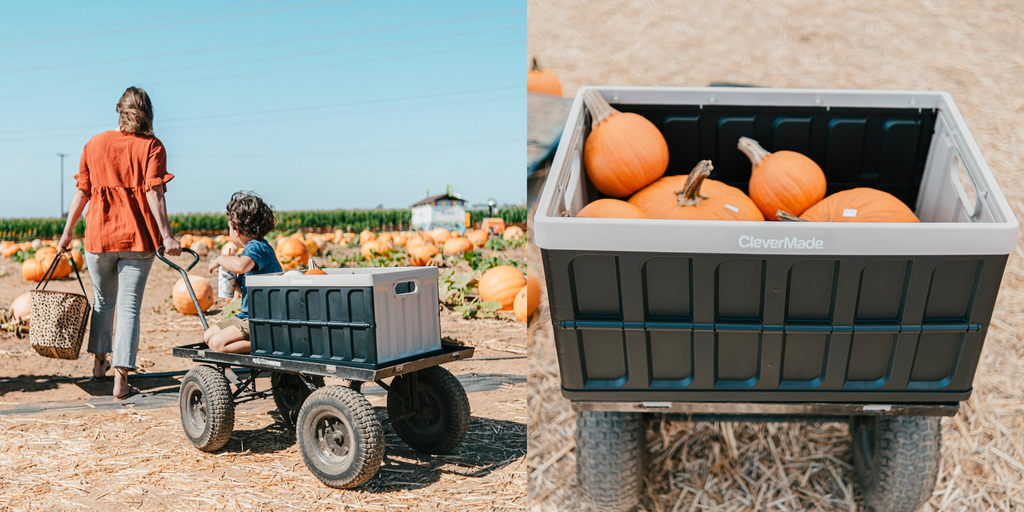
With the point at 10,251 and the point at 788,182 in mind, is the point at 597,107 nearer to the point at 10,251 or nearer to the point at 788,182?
the point at 788,182

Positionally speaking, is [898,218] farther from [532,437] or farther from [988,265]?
[532,437]

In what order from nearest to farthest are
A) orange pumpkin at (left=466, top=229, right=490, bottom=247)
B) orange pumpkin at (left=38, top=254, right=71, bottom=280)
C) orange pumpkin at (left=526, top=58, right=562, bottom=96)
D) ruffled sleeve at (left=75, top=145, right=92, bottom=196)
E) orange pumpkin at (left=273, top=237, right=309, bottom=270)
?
1. ruffled sleeve at (left=75, top=145, right=92, bottom=196)
2. orange pumpkin at (left=526, top=58, right=562, bottom=96)
3. orange pumpkin at (left=273, top=237, right=309, bottom=270)
4. orange pumpkin at (left=38, top=254, right=71, bottom=280)
5. orange pumpkin at (left=466, top=229, right=490, bottom=247)

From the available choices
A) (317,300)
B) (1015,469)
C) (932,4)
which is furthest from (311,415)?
(932,4)

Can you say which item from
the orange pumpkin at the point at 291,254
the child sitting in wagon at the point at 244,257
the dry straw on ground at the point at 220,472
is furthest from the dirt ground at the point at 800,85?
the orange pumpkin at the point at 291,254

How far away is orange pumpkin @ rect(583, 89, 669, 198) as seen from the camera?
1941 millimetres

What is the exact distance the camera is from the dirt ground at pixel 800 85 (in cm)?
255

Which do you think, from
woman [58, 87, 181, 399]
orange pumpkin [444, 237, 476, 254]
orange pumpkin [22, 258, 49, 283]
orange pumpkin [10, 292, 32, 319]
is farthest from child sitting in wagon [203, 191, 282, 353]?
orange pumpkin [22, 258, 49, 283]

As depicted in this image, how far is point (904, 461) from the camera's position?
73.3 inches

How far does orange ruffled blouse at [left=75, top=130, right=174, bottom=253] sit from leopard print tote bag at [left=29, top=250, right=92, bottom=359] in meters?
0.26

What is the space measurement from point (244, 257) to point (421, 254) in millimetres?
4517

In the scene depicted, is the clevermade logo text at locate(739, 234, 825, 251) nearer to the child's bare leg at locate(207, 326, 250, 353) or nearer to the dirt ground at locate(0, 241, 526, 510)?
the dirt ground at locate(0, 241, 526, 510)

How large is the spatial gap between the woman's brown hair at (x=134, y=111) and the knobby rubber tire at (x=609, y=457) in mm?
2784

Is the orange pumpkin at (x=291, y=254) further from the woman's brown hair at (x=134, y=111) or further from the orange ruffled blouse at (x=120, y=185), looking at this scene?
the woman's brown hair at (x=134, y=111)

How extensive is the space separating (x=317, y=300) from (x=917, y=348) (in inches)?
72.9
